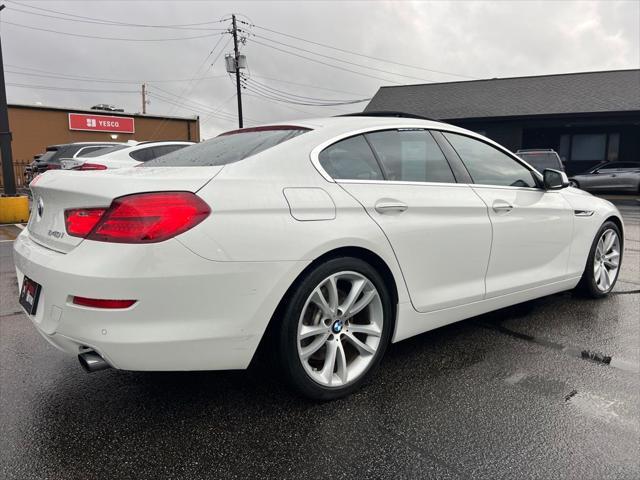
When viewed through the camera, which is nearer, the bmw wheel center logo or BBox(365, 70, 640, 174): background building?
the bmw wheel center logo

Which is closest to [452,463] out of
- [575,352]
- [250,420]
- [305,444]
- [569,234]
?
[305,444]

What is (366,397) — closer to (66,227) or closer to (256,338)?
(256,338)

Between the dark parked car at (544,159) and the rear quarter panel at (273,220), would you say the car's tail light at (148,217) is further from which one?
the dark parked car at (544,159)

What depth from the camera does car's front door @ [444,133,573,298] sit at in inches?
130

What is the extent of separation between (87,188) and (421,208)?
1.74 m

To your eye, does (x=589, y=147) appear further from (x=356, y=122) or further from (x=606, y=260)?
(x=356, y=122)

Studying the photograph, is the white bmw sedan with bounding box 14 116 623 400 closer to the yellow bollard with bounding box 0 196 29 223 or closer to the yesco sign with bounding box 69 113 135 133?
the yellow bollard with bounding box 0 196 29 223

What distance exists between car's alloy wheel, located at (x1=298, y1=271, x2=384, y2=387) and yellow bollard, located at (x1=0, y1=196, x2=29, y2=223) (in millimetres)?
9714

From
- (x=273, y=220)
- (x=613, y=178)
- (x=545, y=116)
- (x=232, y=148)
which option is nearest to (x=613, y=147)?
(x=545, y=116)

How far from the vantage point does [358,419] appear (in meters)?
2.43

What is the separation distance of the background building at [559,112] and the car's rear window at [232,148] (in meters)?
23.1

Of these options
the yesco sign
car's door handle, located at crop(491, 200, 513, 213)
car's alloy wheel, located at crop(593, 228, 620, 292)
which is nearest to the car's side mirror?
car's door handle, located at crop(491, 200, 513, 213)

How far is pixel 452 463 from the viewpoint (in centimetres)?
209

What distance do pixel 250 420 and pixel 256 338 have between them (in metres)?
0.45
